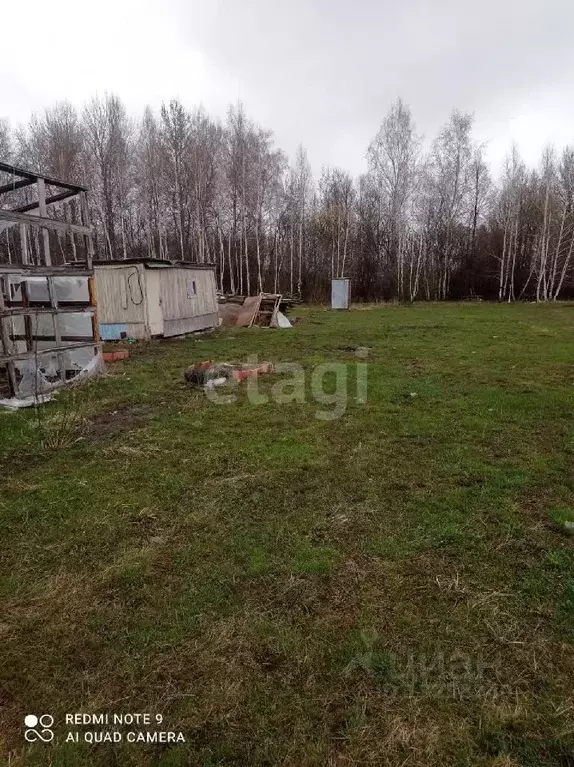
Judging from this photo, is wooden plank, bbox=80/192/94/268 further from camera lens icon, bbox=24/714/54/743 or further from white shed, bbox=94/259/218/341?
camera lens icon, bbox=24/714/54/743

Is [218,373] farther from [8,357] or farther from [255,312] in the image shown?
[255,312]

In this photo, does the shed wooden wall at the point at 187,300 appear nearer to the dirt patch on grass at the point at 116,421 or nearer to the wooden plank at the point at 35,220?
the wooden plank at the point at 35,220

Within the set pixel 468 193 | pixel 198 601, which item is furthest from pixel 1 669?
pixel 468 193

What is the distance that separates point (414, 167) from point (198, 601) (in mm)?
31304

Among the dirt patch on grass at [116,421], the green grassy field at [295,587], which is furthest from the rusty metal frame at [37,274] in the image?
the green grassy field at [295,587]

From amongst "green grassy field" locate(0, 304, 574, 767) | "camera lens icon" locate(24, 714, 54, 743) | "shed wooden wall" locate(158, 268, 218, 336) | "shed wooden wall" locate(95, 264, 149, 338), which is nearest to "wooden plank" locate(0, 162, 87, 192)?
"green grassy field" locate(0, 304, 574, 767)

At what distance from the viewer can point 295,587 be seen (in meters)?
2.72

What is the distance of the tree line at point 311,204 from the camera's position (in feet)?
86.3

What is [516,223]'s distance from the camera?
2700cm

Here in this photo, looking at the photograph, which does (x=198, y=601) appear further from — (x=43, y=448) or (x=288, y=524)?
(x=43, y=448)

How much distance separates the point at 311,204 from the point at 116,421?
29487 mm

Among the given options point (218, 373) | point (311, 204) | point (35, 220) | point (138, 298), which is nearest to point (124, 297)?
point (138, 298)

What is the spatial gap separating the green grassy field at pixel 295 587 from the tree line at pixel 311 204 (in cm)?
2303

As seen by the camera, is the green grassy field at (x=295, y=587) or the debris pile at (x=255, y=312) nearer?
the green grassy field at (x=295, y=587)
